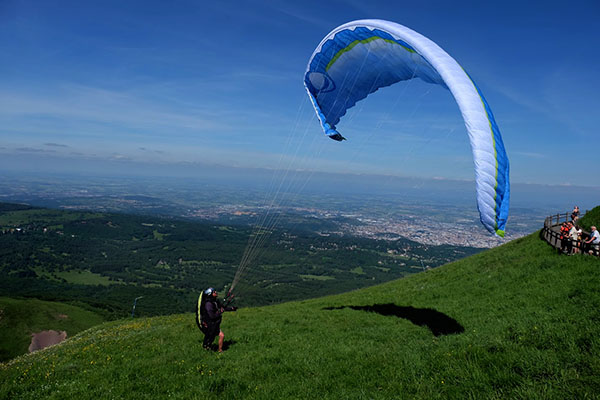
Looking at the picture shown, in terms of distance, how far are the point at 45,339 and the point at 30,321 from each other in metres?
→ 4.31

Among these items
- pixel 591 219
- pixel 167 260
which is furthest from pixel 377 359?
pixel 167 260

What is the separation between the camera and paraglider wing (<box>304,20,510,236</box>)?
573 cm

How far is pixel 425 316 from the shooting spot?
35.2ft

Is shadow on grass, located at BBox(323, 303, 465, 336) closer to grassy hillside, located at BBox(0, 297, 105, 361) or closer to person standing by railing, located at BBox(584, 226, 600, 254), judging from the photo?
person standing by railing, located at BBox(584, 226, 600, 254)

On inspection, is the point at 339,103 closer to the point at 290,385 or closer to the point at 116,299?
the point at 290,385

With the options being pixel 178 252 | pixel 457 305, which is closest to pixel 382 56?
pixel 457 305

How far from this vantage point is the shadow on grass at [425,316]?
9.01 m

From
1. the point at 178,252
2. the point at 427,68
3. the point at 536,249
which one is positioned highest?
the point at 427,68

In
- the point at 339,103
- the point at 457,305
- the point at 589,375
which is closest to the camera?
the point at 589,375

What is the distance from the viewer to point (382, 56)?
30.8 ft

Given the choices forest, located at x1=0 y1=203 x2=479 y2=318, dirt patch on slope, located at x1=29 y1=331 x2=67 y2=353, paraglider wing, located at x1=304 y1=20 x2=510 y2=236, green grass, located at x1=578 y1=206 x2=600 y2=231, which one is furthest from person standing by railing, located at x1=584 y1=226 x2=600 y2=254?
forest, located at x1=0 y1=203 x2=479 y2=318

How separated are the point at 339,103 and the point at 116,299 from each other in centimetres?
9806

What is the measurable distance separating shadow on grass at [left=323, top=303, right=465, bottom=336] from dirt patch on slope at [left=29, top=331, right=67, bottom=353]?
4031 cm

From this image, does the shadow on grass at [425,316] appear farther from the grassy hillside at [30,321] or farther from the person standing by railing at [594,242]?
the grassy hillside at [30,321]
